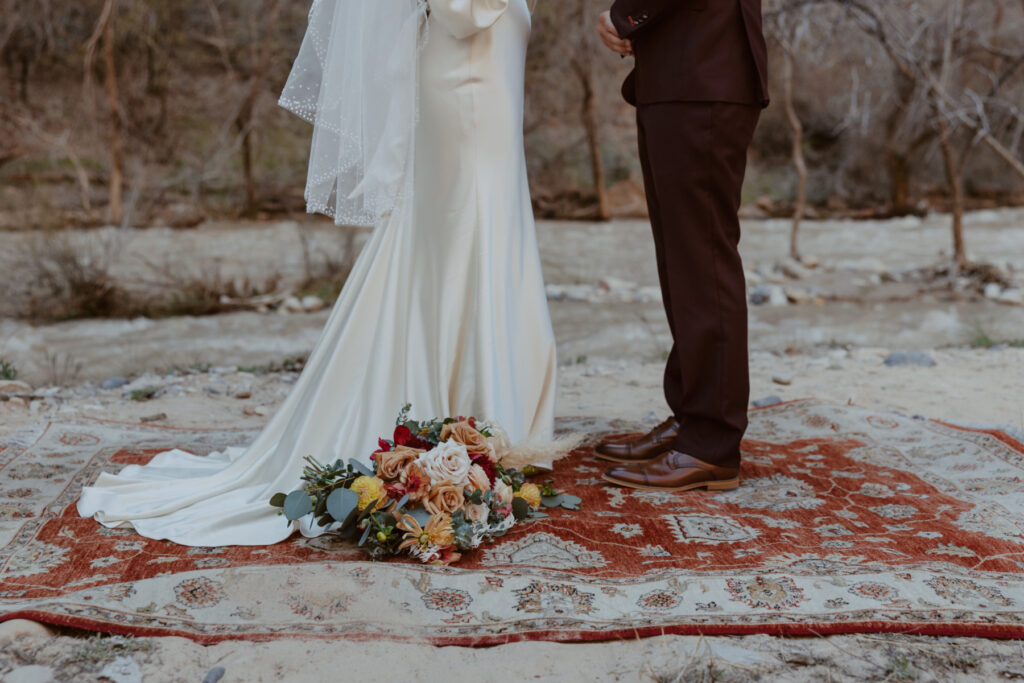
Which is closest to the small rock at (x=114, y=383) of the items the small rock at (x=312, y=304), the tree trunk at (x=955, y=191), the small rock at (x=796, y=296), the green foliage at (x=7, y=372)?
the green foliage at (x=7, y=372)

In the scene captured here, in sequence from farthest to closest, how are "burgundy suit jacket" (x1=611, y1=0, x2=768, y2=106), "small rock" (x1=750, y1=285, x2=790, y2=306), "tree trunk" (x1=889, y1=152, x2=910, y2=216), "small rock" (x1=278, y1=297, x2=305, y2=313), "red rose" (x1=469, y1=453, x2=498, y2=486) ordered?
"tree trunk" (x1=889, y1=152, x2=910, y2=216), "small rock" (x1=750, y1=285, x2=790, y2=306), "small rock" (x1=278, y1=297, x2=305, y2=313), "burgundy suit jacket" (x1=611, y1=0, x2=768, y2=106), "red rose" (x1=469, y1=453, x2=498, y2=486)

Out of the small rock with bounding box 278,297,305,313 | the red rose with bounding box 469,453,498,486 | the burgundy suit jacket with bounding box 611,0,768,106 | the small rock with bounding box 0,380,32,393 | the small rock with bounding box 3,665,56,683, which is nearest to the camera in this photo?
the small rock with bounding box 3,665,56,683

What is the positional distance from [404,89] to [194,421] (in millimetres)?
2017

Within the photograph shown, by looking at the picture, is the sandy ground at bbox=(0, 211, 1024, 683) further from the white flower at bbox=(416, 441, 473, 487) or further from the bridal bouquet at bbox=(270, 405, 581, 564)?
the white flower at bbox=(416, 441, 473, 487)

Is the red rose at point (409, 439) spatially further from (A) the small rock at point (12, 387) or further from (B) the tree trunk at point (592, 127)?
(B) the tree trunk at point (592, 127)

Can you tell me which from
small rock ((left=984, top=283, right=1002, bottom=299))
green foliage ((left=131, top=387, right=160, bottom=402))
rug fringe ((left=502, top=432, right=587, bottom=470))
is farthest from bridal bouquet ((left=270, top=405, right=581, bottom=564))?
small rock ((left=984, top=283, right=1002, bottom=299))

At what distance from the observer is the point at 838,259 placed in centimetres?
911

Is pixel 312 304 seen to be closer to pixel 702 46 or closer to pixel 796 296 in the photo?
pixel 796 296

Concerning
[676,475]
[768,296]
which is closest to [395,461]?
[676,475]

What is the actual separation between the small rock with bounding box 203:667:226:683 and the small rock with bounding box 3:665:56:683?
0.31 metres

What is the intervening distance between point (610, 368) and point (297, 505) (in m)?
3.20

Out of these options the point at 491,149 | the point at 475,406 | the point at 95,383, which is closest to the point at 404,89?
the point at 491,149

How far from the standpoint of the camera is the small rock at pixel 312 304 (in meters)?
7.39

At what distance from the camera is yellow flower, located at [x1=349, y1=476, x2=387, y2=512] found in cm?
238
